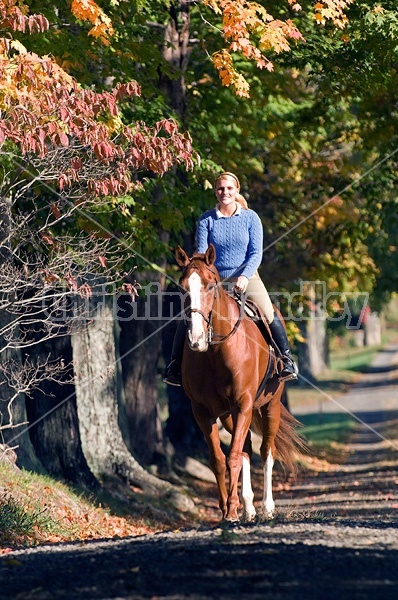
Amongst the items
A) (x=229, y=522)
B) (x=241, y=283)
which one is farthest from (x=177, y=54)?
(x=229, y=522)

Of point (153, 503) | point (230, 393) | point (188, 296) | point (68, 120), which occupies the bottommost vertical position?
point (153, 503)

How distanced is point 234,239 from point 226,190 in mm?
533

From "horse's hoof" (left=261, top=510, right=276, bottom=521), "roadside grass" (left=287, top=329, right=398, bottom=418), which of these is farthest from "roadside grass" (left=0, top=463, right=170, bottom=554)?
"roadside grass" (left=287, top=329, right=398, bottom=418)

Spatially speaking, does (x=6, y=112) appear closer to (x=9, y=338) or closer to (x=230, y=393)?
(x=9, y=338)

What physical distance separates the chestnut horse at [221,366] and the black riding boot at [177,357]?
28 cm

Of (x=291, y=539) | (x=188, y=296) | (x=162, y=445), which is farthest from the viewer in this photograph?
(x=162, y=445)

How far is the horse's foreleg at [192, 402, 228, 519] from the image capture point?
12594mm

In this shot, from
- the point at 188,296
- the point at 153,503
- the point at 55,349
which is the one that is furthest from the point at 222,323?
the point at 153,503

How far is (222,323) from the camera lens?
12211mm

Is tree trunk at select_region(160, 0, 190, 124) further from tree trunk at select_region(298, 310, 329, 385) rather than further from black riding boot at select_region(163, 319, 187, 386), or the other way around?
tree trunk at select_region(298, 310, 329, 385)

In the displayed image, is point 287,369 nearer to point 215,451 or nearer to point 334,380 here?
point 215,451

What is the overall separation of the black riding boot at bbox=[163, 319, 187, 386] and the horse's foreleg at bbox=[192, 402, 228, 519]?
68 centimetres

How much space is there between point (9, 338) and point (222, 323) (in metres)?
2.48

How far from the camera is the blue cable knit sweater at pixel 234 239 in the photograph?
12773 mm
